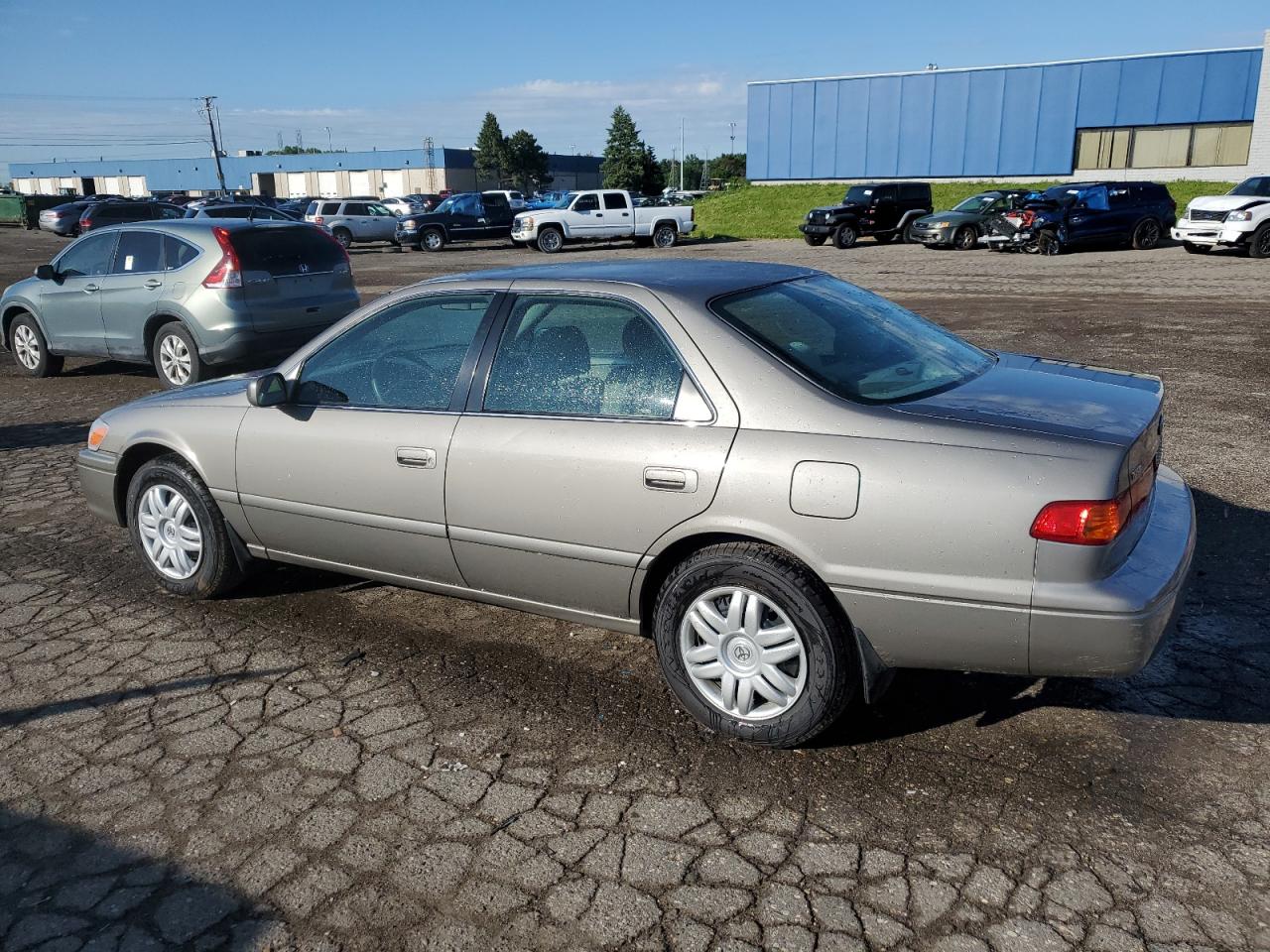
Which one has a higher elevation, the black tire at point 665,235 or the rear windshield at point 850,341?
the rear windshield at point 850,341

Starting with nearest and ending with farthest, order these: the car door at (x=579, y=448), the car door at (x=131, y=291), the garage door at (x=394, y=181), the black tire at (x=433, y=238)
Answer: the car door at (x=579, y=448), the car door at (x=131, y=291), the black tire at (x=433, y=238), the garage door at (x=394, y=181)

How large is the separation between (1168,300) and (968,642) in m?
15.1

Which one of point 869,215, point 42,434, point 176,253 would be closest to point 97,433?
point 42,434

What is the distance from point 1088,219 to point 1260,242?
4.09 meters

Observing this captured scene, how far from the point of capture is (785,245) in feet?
108

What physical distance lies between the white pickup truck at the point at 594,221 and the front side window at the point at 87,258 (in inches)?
853

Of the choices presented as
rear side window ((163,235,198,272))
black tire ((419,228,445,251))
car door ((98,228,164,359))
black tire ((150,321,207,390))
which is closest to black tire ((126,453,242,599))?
black tire ((150,321,207,390))

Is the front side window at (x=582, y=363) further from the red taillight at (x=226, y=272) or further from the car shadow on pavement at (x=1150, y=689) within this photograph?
the red taillight at (x=226, y=272)

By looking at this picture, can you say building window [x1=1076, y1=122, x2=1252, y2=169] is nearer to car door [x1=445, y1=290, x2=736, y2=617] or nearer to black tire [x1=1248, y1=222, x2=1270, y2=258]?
black tire [x1=1248, y1=222, x2=1270, y2=258]

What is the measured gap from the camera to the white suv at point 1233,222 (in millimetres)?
22453

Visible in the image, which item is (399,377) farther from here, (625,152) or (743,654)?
(625,152)

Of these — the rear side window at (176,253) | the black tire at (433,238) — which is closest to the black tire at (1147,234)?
the black tire at (433,238)

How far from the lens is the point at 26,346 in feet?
37.6

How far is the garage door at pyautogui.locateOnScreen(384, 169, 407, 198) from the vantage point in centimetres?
9906
